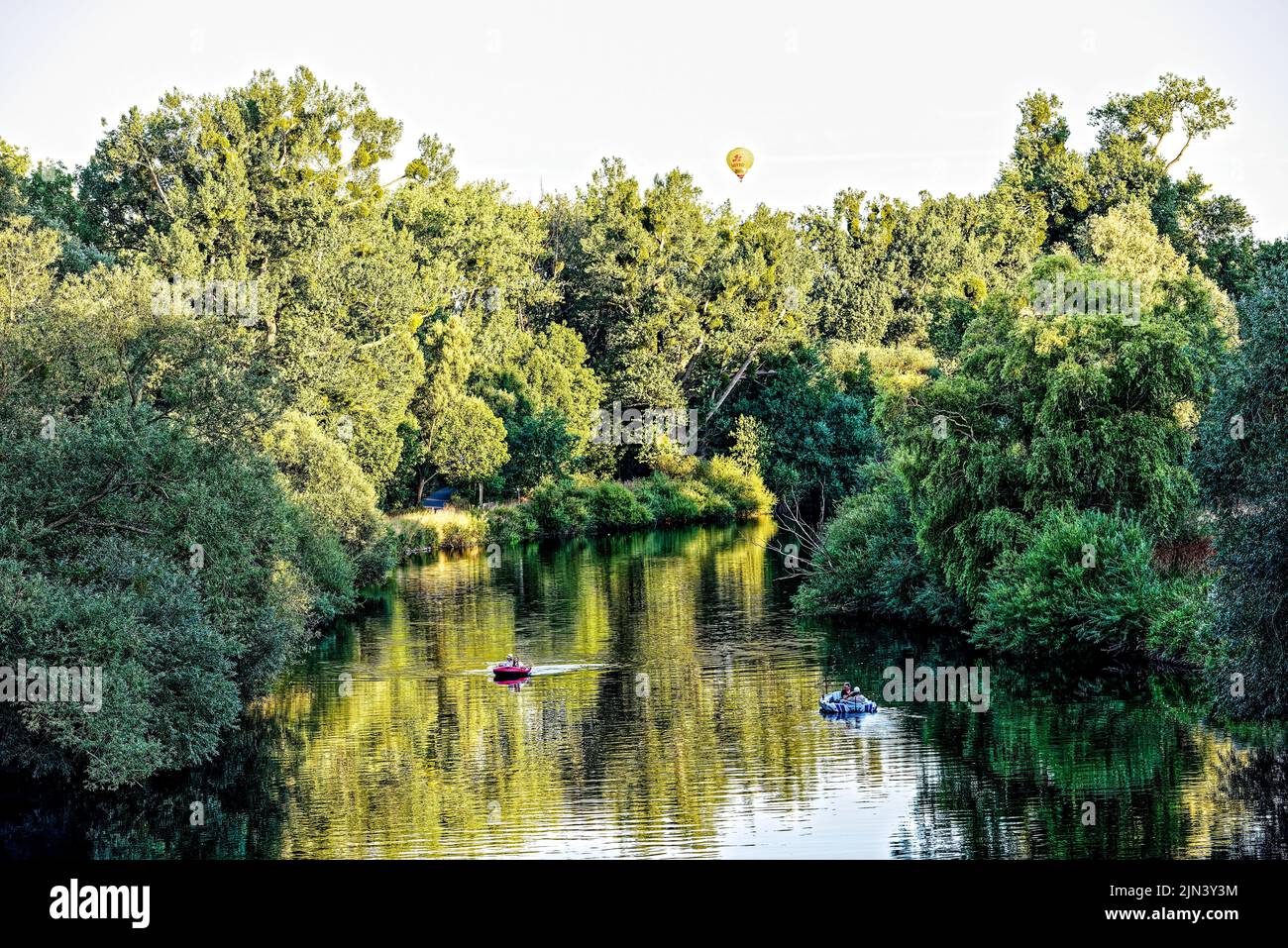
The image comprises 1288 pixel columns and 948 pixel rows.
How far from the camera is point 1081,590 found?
143 feet

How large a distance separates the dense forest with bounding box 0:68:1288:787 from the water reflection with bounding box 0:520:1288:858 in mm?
1796

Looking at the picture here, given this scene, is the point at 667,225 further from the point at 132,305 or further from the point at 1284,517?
the point at 1284,517

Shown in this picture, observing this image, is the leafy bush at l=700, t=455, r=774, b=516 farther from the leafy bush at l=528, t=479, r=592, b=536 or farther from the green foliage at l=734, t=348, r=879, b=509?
the leafy bush at l=528, t=479, r=592, b=536

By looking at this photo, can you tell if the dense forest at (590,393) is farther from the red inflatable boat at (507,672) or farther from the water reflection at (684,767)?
the red inflatable boat at (507,672)

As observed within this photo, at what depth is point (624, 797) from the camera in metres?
31.9

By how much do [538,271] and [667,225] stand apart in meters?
13.6

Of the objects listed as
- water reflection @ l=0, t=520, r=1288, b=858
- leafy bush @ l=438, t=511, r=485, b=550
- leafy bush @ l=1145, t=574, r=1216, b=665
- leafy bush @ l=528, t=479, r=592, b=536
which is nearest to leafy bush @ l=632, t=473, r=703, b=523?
leafy bush @ l=528, t=479, r=592, b=536

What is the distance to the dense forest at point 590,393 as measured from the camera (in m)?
33.5

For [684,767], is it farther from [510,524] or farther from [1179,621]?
[510,524]

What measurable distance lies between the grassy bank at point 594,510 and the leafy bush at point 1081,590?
3890 cm

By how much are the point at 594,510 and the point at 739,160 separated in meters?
22.4

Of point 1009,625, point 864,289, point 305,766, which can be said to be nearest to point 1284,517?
point 1009,625

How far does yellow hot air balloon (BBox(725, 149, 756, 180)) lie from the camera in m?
87.9
